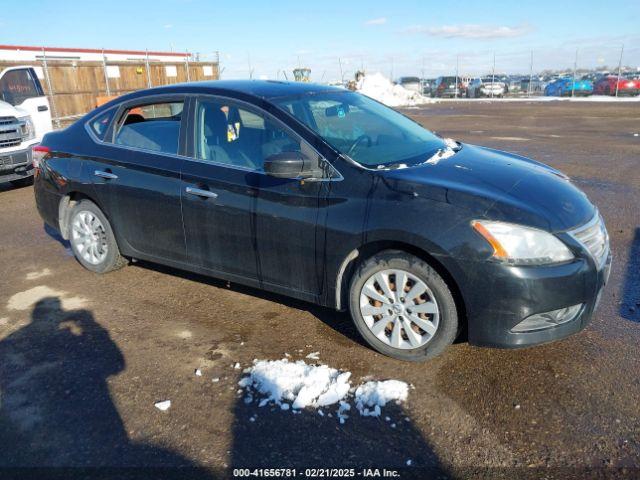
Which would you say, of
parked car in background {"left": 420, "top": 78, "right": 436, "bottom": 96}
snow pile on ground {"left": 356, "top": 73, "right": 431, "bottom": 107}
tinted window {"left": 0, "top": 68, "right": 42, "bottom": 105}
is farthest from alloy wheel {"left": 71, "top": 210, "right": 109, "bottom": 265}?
parked car in background {"left": 420, "top": 78, "right": 436, "bottom": 96}

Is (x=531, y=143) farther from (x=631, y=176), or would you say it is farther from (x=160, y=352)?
(x=160, y=352)

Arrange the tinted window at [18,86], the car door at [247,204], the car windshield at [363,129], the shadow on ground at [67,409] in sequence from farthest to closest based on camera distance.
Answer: the tinted window at [18,86]
the car windshield at [363,129]
the car door at [247,204]
the shadow on ground at [67,409]

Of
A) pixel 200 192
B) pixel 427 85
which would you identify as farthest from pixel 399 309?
pixel 427 85

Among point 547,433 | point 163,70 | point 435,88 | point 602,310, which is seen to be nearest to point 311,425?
point 547,433

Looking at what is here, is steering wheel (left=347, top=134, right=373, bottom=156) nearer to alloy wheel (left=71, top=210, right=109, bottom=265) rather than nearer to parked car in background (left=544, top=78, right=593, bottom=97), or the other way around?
alloy wheel (left=71, top=210, right=109, bottom=265)

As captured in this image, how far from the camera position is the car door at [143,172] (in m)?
4.26

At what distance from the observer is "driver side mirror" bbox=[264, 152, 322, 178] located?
3.47 meters

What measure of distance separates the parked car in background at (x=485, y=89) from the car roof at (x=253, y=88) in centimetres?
3863

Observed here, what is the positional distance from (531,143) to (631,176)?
14.2 feet

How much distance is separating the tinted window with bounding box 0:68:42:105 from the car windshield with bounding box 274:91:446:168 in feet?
26.5

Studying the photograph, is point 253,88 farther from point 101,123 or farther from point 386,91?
point 386,91

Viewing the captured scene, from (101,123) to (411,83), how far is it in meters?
41.3

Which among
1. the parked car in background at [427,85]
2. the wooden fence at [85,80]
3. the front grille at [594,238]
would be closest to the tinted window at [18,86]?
the wooden fence at [85,80]

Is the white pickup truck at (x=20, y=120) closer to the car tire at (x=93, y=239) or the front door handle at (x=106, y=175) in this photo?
the car tire at (x=93, y=239)
